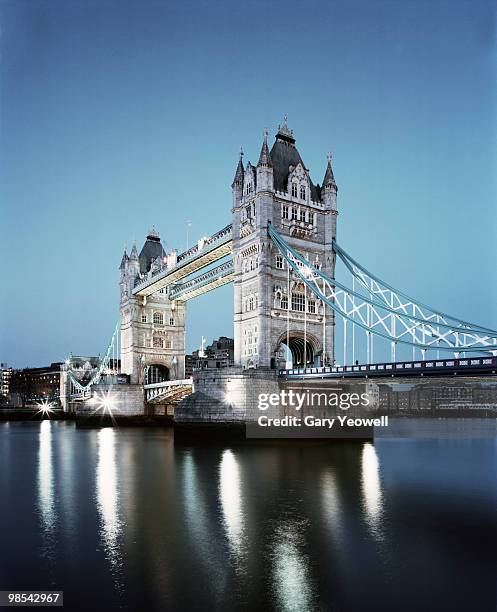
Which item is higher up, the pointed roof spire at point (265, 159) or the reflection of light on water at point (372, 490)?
the pointed roof spire at point (265, 159)

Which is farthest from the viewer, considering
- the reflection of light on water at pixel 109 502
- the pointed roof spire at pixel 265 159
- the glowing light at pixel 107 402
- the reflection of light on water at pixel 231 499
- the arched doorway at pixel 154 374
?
the arched doorway at pixel 154 374

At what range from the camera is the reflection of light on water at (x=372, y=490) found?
51.8 ft

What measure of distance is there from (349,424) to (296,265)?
1298 cm

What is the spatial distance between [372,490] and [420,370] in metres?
11.1

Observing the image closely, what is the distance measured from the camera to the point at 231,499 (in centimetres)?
1856

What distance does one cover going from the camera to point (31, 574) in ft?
35.7

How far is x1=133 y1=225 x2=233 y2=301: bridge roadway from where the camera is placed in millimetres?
49625

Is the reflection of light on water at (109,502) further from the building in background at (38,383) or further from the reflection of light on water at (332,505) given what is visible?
the building in background at (38,383)

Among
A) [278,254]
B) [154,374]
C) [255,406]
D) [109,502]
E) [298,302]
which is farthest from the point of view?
[154,374]

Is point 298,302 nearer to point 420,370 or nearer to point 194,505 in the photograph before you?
point 420,370

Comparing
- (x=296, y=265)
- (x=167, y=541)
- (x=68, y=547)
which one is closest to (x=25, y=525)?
(x=68, y=547)

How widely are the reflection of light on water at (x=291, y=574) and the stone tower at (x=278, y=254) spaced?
2789 cm

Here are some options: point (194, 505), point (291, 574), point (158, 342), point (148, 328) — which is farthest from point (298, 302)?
point (291, 574)

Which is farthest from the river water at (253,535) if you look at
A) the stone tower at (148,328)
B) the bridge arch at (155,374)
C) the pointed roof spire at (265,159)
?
the bridge arch at (155,374)
